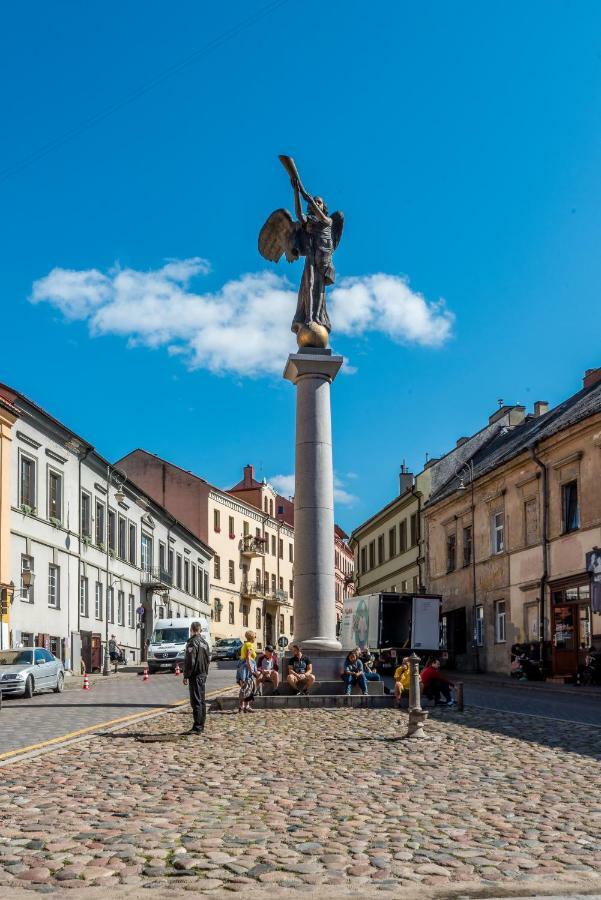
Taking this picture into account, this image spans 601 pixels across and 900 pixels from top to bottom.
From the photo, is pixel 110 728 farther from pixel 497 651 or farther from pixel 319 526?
Answer: pixel 497 651

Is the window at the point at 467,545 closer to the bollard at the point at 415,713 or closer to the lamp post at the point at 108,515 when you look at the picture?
the lamp post at the point at 108,515

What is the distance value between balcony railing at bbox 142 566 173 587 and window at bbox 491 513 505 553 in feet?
73.8

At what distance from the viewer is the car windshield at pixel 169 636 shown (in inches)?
1728

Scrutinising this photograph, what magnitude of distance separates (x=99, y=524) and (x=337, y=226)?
27139 mm

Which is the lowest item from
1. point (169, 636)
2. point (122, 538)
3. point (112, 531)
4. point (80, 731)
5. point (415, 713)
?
point (169, 636)

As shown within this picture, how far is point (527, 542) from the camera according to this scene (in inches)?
1449

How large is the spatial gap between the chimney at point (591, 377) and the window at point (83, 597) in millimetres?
21259

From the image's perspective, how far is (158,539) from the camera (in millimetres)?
60938

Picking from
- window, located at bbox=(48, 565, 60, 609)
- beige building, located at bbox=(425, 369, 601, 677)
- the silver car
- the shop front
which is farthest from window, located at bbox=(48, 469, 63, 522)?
the shop front

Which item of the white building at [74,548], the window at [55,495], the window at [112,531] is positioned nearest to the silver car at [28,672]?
the white building at [74,548]

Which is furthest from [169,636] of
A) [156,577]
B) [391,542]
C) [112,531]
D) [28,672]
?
[391,542]

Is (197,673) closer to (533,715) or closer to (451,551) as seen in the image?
(533,715)

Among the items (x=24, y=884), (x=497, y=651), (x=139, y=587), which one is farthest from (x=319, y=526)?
(x=139, y=587)

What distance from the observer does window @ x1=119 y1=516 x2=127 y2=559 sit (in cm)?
Result: 5144
